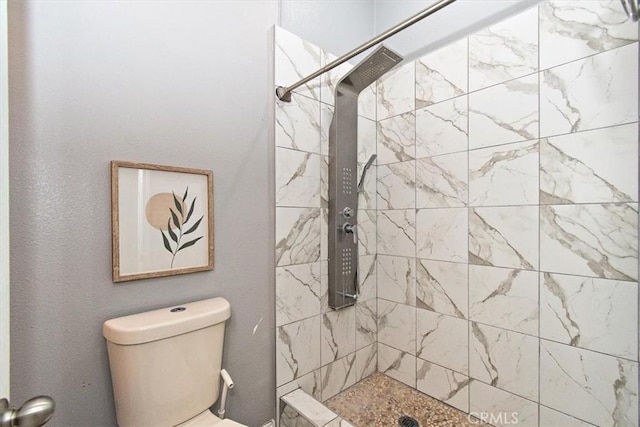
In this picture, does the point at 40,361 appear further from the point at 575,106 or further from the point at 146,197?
the point at 575,106

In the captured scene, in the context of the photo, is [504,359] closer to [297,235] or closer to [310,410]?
[310,410]

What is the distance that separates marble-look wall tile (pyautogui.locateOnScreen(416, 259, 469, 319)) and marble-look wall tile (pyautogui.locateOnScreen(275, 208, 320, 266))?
1.99 feet

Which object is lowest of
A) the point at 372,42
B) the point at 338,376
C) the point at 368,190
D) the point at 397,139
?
the point at 338,376

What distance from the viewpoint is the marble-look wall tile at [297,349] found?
4.75ft

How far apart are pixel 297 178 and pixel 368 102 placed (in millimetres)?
748

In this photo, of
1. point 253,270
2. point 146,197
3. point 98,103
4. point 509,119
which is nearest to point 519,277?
point 509,119

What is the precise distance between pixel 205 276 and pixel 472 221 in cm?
126

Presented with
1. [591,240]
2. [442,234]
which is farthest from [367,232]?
[591,240]

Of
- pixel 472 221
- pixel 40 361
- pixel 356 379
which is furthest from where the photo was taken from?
pixel 356 379

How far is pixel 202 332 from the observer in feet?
3.59

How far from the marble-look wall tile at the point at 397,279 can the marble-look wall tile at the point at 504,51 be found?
3.25 feet

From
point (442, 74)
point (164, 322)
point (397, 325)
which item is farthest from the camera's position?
point (397, 325)

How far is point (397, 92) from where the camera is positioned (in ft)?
5.85

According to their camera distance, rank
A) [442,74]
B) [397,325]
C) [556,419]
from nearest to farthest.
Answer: [556,419]
[442,74]
[397,325]
